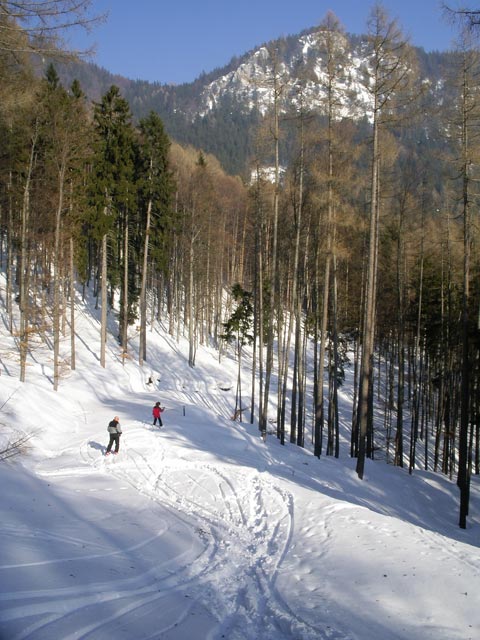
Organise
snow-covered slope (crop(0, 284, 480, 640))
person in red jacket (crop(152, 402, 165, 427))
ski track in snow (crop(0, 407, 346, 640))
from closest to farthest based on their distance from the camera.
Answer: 1. ski track in snow (crop(0, 407, 346, 640))
2. snow-covered slope (crop(0, 284, 480, 640))
3. person in red jacket (crop(152, 402, 165, 427))

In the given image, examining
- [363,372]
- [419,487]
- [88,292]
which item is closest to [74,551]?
[363,372]

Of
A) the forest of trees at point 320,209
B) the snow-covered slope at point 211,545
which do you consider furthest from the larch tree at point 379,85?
the snow-covered slope at point 211,545

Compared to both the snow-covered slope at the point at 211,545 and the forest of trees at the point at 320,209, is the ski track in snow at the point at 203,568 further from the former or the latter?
the forest of trees at the point at 320,209

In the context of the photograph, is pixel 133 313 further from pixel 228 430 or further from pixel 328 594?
pixel 328 594

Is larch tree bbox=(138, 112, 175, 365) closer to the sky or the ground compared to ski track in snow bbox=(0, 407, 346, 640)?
closer to the sky

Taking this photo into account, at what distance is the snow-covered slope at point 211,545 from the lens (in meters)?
4.82

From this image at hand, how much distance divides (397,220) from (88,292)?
78.8 feet

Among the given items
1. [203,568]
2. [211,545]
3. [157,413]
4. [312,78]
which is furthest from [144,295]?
[203,568]

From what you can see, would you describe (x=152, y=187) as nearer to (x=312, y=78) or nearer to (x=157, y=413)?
(x=312, y=78)

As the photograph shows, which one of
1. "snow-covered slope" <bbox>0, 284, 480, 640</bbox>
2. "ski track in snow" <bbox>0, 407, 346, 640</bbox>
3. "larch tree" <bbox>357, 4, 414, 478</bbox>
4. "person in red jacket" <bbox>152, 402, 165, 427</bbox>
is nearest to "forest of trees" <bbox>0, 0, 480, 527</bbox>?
"larch tree" <bbox>357, 4, 414, 478</bbox>

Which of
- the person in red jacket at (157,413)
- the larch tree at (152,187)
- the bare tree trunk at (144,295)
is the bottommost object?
the person in red jacket at (157,413)

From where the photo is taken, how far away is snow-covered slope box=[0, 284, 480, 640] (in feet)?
15.8

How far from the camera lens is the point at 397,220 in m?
17.0

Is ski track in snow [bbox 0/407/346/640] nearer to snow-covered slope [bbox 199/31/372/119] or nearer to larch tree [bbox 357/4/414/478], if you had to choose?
larch tree [bbox 357/4/414/478]
